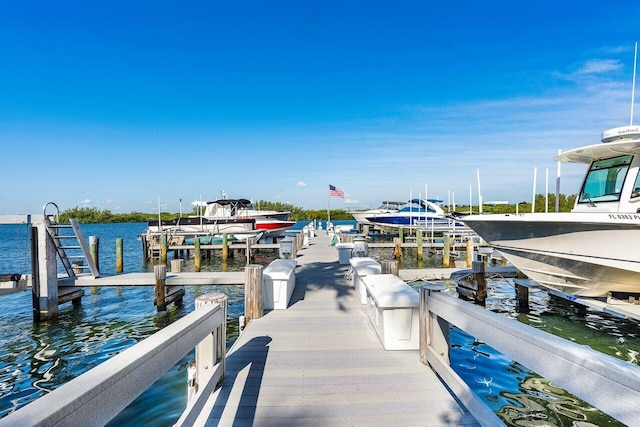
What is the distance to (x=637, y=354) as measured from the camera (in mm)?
6789

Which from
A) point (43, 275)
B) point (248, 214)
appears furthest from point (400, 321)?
point (248, 214)

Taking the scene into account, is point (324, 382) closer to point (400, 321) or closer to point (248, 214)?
point (400, 321)

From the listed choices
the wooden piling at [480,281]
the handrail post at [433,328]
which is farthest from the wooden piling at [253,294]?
the wooden piling at [480,281]

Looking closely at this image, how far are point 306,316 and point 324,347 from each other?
1.58 m

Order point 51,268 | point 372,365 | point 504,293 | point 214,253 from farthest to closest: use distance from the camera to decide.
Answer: point 214,253 → point 504,293 → point 51,268 → point 372,365

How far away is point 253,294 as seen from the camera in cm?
631

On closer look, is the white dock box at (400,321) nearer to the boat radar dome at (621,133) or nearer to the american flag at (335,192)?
the boat radar dome at (621,133)

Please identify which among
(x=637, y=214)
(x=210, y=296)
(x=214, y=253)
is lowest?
(x=214, y=253)

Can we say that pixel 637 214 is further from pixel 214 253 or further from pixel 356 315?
pixel 214 253

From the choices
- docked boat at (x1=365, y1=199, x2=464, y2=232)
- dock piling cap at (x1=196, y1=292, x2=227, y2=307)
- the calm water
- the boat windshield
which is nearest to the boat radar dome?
the boat windshield

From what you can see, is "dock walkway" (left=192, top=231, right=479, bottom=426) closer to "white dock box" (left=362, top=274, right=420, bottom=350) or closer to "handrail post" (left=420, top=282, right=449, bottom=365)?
"white dock box" (left=362, top=274, right=420, bottom=350)

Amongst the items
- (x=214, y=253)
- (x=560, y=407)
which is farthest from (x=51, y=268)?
(x=214, y=253)

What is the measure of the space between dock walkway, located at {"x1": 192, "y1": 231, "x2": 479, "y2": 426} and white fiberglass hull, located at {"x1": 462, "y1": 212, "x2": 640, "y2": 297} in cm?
418

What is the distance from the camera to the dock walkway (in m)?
3.03
